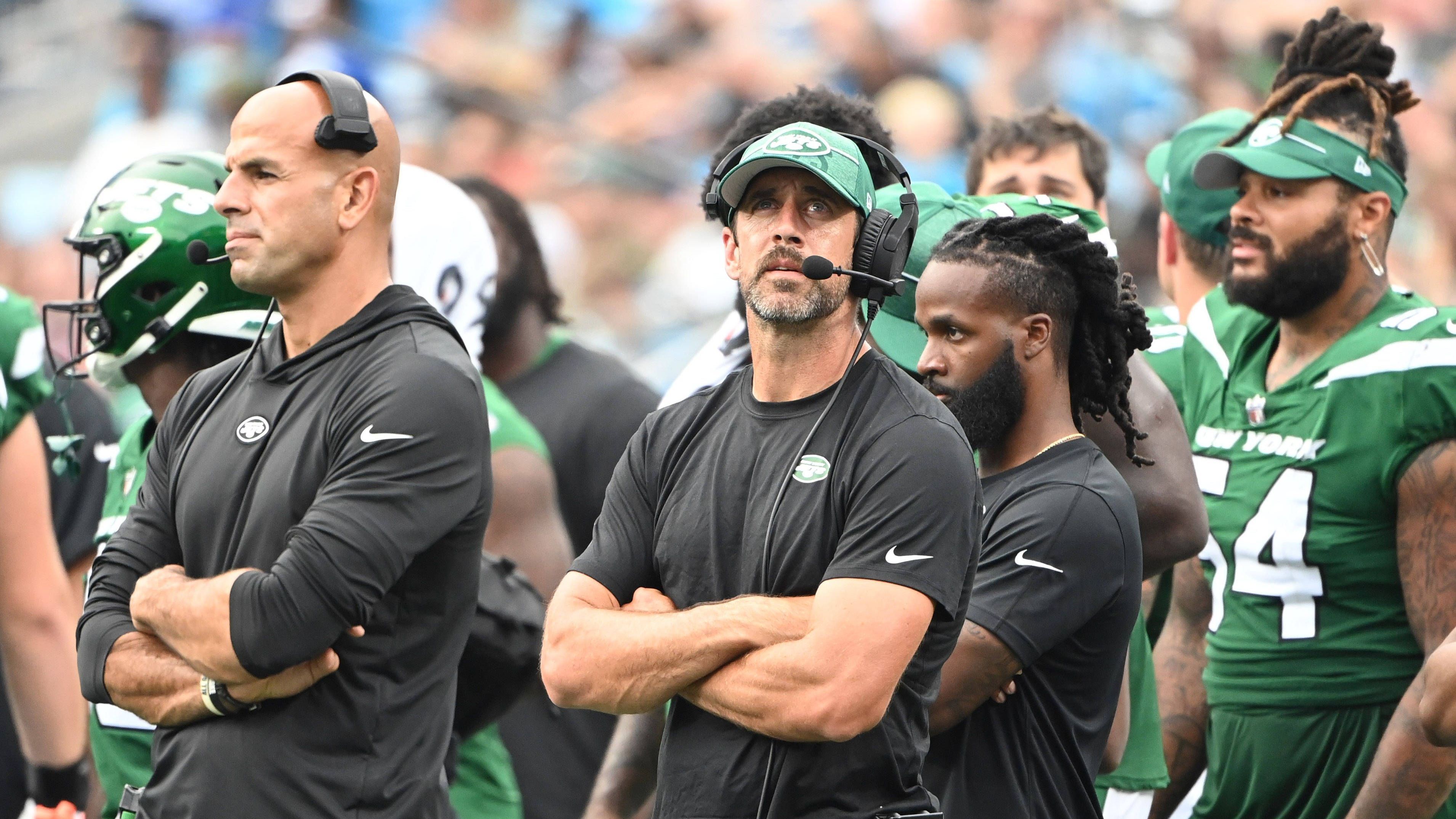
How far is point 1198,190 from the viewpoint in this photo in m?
5.94

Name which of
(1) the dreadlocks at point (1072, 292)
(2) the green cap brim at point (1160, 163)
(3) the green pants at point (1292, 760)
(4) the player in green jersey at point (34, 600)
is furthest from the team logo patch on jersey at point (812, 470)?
(2) the green cap brim at point (1160, 163)

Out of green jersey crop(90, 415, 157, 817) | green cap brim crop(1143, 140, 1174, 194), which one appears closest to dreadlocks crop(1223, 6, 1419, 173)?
green cap brim crop(1143, 140, 1174, 194)

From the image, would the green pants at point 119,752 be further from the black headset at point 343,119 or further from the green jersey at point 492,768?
the black headset at point 343,119

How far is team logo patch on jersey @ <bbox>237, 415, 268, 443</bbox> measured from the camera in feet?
11.8

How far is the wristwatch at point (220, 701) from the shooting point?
3414mm

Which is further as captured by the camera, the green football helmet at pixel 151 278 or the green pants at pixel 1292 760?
the green pants at pixel 1292 760

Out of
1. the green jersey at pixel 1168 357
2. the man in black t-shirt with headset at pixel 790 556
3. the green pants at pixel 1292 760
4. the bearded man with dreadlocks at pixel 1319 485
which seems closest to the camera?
the man in black t-shirt with headset at pixel 790 556

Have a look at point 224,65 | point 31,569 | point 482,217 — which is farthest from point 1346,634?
point 224,65

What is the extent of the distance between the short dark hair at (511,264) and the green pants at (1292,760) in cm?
280

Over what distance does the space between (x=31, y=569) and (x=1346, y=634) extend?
3.80 m

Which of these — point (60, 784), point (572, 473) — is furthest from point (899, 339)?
point (60, 784)

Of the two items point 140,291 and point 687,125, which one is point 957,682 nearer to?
point 140,291

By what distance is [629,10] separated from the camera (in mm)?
13906

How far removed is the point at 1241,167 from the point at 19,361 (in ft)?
12.4
